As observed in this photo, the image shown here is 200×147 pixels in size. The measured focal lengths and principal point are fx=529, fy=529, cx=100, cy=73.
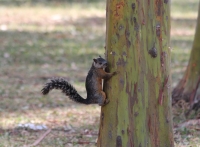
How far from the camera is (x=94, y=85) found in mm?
4992

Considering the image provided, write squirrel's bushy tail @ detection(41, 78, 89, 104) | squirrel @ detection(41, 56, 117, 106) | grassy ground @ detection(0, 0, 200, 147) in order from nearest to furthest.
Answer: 1. squirrel @ detection(41, 56, 117, 106)
2. squirrel's bushy tail @ detection(41, 78, 89, 104)
3. grassy ground @ detection(0, 0, 200, 147)

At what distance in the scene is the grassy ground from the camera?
689 cm

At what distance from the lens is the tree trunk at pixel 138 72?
4.73 metres

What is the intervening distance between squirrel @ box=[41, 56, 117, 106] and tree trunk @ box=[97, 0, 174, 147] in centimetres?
7

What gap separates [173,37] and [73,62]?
12.3 feet

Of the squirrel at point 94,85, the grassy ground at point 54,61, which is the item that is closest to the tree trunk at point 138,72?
the squirrel at point 94,85

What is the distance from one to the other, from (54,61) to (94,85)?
22.9ft

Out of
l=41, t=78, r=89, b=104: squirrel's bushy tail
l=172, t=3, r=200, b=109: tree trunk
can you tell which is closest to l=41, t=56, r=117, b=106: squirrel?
l=41, t=78, r=89, b=104: squirrel's bushy tail

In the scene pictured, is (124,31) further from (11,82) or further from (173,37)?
(173,37)

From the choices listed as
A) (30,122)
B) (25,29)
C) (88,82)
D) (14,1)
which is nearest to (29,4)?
(14,1)

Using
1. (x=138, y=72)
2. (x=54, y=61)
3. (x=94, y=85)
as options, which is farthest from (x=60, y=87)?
(x=54, y=61)

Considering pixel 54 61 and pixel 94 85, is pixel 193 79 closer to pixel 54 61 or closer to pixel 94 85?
pixel 94 85

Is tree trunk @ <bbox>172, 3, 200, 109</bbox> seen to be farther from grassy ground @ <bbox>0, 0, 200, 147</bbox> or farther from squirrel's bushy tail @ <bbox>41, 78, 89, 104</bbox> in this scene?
squirrel's bushy tail @ <bbox>41, 78, 89, 104</bbox>

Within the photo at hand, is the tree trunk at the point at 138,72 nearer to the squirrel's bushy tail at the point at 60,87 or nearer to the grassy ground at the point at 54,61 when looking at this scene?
the squirrel's bushy tail at the point at 60,87
